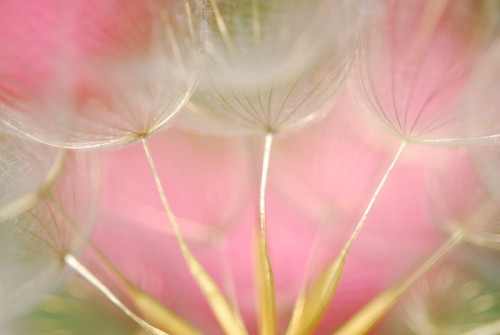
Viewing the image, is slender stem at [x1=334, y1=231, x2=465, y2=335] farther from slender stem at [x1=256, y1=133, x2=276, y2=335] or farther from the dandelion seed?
the dandelion seed

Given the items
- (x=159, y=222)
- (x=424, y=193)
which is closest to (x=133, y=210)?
(x=159, y=222)

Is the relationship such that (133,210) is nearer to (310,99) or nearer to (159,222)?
(159,222)

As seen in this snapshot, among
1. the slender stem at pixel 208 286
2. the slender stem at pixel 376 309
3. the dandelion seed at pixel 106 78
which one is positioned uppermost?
the dandelion seed at pixel 106 78

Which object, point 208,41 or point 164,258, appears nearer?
point 208,41

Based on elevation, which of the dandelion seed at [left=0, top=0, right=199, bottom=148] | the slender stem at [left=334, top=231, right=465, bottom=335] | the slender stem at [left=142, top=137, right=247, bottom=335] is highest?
the dandelion seed at [left=0, top=0, right=199, bottom=148]

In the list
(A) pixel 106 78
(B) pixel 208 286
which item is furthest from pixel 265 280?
(A) pixel 106 78

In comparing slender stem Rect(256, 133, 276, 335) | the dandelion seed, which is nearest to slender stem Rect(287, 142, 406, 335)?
slender stem Rect(256, 133, 276, 335)

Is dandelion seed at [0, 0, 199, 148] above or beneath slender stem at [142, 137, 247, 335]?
above

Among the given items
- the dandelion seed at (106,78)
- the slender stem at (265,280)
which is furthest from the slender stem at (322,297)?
the dandelion seed at (106,78)

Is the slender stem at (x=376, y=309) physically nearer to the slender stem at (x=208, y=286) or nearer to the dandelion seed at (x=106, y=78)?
the slender stem at (x=208, y=286)

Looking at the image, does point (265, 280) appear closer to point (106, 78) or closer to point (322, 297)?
point (322, 297)

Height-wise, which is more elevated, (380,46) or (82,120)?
(380,46)
